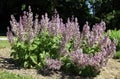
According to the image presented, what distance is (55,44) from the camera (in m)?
9.27

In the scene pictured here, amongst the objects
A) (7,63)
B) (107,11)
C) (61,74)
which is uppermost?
(107,11)

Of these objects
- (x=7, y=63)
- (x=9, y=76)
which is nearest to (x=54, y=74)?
(x=9, y=76)

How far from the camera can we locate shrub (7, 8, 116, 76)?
8812mm

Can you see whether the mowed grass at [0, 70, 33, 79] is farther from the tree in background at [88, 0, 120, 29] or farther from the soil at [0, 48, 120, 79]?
the tree in background at [88, 0, 120, 29]

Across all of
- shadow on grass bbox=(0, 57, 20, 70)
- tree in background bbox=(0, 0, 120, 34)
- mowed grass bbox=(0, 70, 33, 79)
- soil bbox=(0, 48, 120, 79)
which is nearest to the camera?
mowed grass bbox=(0, 70, 33, 79)

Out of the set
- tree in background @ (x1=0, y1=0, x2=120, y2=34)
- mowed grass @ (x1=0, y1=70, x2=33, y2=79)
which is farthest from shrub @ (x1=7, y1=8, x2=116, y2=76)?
tree in background @ (x1=0, y1=0, x2=120, y2=34)

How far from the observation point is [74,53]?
8695 mm

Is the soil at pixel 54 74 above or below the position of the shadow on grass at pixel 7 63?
below

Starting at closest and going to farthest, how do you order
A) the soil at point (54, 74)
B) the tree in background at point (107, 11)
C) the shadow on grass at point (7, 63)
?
the soil at point (54, 74) → the shadow on grass at point (7, 63) → the tree in background at point (107, 11)

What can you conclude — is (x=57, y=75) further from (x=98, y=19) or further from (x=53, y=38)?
(x=98, y=19)

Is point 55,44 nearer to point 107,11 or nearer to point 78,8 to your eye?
point 107,11

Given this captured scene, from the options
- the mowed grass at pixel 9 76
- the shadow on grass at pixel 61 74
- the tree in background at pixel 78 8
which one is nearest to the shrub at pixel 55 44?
the shadow on grass at pixel 61 74

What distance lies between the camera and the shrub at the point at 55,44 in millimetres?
8812

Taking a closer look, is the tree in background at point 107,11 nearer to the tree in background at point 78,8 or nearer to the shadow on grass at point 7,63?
the tree in background at point 78,8
